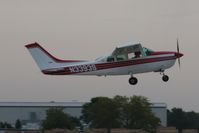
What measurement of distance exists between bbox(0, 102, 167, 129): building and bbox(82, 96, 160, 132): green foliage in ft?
154

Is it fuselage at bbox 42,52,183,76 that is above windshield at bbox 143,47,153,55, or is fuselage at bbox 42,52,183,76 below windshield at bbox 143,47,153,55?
below

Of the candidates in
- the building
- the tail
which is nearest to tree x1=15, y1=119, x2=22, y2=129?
the building

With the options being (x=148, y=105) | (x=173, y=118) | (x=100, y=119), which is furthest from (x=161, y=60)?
(x=173, y=118)

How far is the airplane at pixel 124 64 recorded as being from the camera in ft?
190

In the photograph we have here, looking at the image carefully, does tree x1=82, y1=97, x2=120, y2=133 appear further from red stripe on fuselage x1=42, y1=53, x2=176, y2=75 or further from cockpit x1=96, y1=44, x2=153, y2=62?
cockpit x1=96, y1=44, x2=153, y2=62

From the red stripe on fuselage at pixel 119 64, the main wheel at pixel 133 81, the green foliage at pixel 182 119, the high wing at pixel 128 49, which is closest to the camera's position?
the high wing at pixel 128 49

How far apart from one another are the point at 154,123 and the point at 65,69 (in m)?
62.1

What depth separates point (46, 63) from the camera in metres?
60.5

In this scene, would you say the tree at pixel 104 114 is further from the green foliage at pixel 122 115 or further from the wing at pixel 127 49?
the wing at pixel 127 49

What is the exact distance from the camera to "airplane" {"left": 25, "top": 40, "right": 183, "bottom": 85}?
58.0 metres

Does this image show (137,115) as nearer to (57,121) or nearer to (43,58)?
(57,121)

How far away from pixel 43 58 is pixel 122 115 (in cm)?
6083

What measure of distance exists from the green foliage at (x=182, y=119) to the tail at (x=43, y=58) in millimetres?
88274

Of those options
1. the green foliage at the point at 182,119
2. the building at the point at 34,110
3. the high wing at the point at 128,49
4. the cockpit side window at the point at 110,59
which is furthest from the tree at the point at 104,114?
the high wing at the point at 128,49
